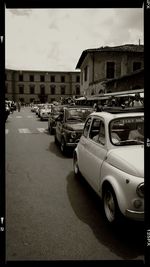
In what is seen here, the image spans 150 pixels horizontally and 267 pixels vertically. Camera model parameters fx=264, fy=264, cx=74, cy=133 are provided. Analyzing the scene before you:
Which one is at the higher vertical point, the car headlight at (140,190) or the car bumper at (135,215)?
the car headlight at (140,190)

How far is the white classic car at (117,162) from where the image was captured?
3.44 metres

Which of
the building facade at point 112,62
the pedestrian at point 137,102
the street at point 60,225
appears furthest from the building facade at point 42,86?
the street at point 60,225

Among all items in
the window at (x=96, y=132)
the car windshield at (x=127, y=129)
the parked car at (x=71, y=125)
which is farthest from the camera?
the parked car at (x=71, y=125)

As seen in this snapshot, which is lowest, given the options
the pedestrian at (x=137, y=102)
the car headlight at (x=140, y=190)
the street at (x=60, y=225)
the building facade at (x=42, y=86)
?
the street at (x=60, y=225)

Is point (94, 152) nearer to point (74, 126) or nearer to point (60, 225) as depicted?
point (60, 225)

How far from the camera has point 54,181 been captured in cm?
631

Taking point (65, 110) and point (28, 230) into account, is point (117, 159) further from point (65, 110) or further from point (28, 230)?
point (65, 110)

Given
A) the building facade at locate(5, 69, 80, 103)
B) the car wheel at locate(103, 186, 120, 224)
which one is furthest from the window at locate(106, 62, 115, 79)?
the building facade at locate(5, 69, 80, 103)

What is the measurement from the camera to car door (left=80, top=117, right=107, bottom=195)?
4.49 meters

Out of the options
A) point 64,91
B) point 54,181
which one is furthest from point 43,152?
point 64,91

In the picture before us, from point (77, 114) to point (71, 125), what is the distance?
1081mm

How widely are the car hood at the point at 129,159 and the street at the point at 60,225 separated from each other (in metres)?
0.78

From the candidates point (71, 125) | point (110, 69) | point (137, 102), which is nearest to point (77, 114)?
point (71, 125)

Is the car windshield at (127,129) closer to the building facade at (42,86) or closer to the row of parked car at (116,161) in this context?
the row of parked car at (116,161)
